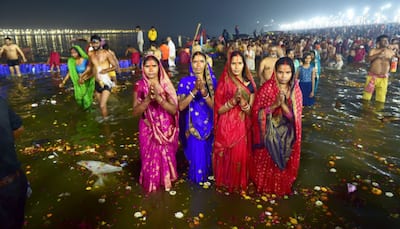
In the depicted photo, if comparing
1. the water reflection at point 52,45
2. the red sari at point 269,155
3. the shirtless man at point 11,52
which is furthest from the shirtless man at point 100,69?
the shirtless man at point 11,52

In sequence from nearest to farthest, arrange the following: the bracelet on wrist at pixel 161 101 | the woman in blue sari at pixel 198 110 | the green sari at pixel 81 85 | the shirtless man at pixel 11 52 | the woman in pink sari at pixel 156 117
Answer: the bracelet on wrist at pixel 161 101 → the woman in pink sari at pixel 156 117 → the woman in blue sari at pixel 198 110 → the green sari at pixel 81 85 → the shirtless man at pixel 11 52

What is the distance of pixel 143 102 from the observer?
370 centimetres

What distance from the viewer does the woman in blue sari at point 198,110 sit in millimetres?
3943

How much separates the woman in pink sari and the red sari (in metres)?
1.16

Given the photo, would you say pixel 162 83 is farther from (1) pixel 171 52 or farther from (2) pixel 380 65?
(1) pixel 171 52

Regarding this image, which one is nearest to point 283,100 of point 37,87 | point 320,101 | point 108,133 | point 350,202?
point 350,202

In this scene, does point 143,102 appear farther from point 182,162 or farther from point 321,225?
point 321,225

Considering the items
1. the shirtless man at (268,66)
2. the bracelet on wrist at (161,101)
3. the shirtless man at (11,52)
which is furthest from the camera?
the shirtless man at (11,52)

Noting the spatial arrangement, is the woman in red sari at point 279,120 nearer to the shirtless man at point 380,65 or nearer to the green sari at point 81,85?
the green sari at point 81,85

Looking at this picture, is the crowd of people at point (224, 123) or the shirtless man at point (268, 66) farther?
the shirtless man at point (268, 66)

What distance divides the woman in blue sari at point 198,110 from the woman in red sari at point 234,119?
19cm

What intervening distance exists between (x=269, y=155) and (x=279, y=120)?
0.51 meters

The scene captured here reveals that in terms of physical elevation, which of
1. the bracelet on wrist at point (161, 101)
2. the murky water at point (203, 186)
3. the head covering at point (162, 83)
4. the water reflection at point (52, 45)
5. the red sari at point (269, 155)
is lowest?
the murky water at point (203, 186)

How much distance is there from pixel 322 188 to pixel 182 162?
2.42 meters
